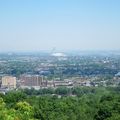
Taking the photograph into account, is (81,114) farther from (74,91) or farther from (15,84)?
(15,84)

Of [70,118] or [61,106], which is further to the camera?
[61,106]

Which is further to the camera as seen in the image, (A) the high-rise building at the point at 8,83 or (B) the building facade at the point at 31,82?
(B) the building facade at the point at 31,82

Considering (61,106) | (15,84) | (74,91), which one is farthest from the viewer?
(15,84)

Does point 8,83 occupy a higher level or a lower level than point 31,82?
higher

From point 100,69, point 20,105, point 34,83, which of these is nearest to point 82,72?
point 100,69

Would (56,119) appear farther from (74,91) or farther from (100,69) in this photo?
(100,69)

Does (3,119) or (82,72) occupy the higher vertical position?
(3,119)

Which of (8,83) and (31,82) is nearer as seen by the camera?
(8,83)

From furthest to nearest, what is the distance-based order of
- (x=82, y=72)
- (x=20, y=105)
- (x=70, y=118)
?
(x=82, y=72) → (x=70, y=118) → (x=20, y=105)

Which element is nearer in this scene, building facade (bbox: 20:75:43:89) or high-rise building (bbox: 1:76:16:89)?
high-rise building (bbox: 1:76:16:89)
